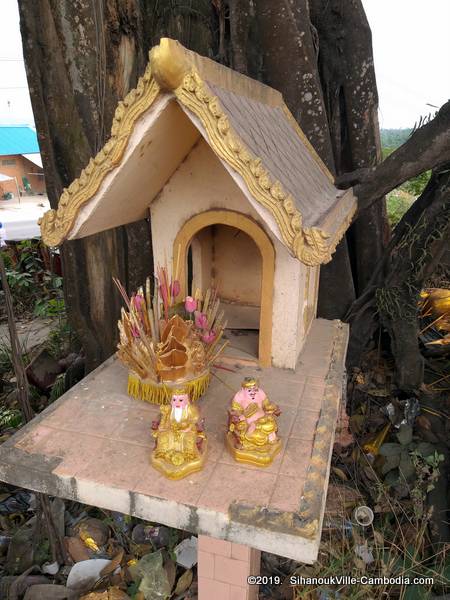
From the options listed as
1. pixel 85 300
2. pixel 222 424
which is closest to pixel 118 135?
pixel 222 424

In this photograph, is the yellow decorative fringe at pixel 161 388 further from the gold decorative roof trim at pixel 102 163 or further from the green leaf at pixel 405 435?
the green leaf at pixel 405 435

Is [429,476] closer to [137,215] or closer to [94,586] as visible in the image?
[94,586]

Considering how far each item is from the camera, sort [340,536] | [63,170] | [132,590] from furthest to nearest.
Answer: [63,170] < [340,536] < [132,590]

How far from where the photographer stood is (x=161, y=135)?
179 centimetres

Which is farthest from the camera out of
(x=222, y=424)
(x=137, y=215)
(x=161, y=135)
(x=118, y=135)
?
(x=137, y=215)

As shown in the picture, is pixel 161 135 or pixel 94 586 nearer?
pixel 161 135

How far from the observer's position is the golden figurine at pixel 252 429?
176 centimetres

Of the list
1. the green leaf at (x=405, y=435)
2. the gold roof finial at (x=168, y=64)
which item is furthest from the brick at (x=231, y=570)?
the gold roof finial at (x=168, y=64)

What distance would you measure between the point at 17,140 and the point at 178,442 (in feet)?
66.4

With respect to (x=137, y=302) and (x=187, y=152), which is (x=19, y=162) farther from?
(x=137, y=302)

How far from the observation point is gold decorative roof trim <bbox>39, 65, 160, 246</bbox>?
5.24ft

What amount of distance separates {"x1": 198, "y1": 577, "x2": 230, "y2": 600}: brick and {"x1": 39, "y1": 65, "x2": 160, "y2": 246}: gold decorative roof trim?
172 cm

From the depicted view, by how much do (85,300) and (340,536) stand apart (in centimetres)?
274

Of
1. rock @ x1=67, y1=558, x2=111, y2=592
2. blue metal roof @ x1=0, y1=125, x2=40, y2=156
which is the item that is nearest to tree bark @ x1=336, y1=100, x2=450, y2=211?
rock @ x1=67, y1=558, x2=111, y2=592
